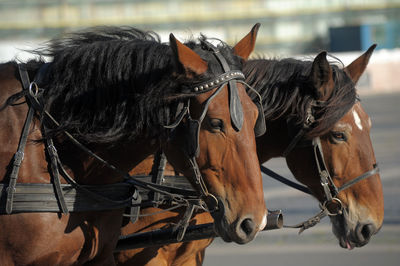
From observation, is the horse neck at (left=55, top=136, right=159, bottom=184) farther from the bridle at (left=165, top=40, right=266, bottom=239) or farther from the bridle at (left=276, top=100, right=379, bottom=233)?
the bridle at (left=276, top=100, right=379, bottom=233)

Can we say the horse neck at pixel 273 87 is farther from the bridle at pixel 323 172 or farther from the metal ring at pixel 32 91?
the metal ring at pixel 32 91

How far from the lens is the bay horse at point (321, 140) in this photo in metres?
4.11

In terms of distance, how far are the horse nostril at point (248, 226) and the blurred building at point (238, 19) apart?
934 inches

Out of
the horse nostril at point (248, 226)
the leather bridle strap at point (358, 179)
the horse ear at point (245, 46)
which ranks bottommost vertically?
the leather bridle strap at point (358, 179)

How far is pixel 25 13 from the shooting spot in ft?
90.8

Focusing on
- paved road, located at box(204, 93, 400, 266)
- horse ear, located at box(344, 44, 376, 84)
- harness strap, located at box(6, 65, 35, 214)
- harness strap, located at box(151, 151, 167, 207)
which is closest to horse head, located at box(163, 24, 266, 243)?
harness strap, located at box(6, 65, 35, 214)

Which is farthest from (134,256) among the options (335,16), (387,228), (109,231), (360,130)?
(335,16)

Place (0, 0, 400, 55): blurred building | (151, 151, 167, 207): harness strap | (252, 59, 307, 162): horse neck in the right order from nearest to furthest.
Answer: (151, 151, 167, 207): harness strap, (252, 59, 307, 162): horse neck, (0, 0, 400, 55): blurred building

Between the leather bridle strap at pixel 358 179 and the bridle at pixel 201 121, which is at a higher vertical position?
the bridle at pixel 201 121

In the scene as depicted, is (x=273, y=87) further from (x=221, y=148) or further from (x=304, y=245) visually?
(x=304, y=245)

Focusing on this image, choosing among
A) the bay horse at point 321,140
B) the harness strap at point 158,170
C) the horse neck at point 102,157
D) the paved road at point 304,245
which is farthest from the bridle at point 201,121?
the paved road at point 304,245

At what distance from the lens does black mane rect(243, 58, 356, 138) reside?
412 cm

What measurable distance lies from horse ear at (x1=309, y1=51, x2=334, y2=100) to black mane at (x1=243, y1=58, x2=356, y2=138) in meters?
0.04

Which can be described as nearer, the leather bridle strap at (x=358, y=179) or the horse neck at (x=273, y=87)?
the leather bridle strap at (x=358, y=179)
